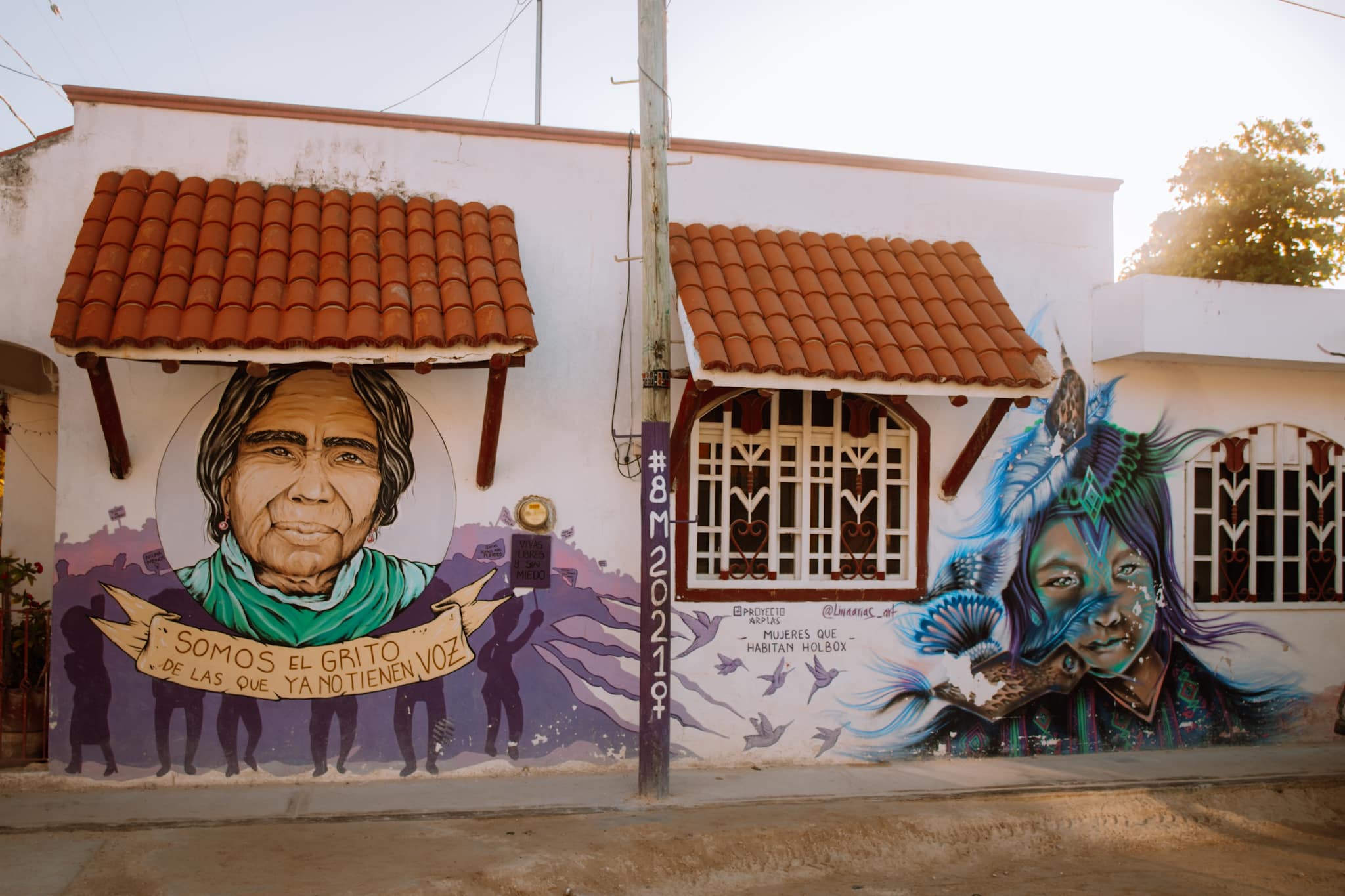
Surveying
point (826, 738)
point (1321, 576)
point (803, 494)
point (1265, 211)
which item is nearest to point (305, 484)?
point (803, 494)

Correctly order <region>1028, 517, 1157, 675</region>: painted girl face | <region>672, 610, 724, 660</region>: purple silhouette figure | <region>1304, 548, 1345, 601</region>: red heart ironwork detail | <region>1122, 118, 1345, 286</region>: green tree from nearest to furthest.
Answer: <region>672, 610, 724, 660</region>: purple silhouette figure → <region>1028, 517, 1157, 675</region>: painted girl face → <region>1304, 548, 1345, 601</region>: red heart ironwork detail → <region>1122, 118, 1345, 286</region>: green tree

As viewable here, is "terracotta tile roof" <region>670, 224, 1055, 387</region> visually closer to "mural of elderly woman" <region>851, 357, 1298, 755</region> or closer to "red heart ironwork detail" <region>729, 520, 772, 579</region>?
"mural of elderly woman" <region>851, 357, 1298, 755</region>

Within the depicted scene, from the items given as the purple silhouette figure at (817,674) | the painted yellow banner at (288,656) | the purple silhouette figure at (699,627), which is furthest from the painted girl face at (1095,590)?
the painted yellow banner at (288,656)

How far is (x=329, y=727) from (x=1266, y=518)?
26.6 feet

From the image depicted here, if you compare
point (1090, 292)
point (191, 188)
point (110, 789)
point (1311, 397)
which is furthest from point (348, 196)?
point (1311, 397)

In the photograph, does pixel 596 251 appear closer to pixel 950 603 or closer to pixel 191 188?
pixel 191 188

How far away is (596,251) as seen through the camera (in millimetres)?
8094

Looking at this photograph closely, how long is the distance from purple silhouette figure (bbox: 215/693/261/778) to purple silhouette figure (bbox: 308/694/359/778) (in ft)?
1.17

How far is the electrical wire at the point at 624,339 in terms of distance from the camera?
7.98 metres

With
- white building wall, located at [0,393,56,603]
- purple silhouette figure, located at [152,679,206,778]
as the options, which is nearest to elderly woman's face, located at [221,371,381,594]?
purple silhouette figure, located at [152,679,206,778]

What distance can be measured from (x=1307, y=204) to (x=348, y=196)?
16353mm

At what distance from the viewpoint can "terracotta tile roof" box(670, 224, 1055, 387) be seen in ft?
24.1

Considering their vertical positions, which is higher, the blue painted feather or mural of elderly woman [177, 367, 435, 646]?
mural of elderly woman [177, 367, 435, 646]

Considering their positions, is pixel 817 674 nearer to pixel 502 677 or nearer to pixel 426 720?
pixel 502 677
